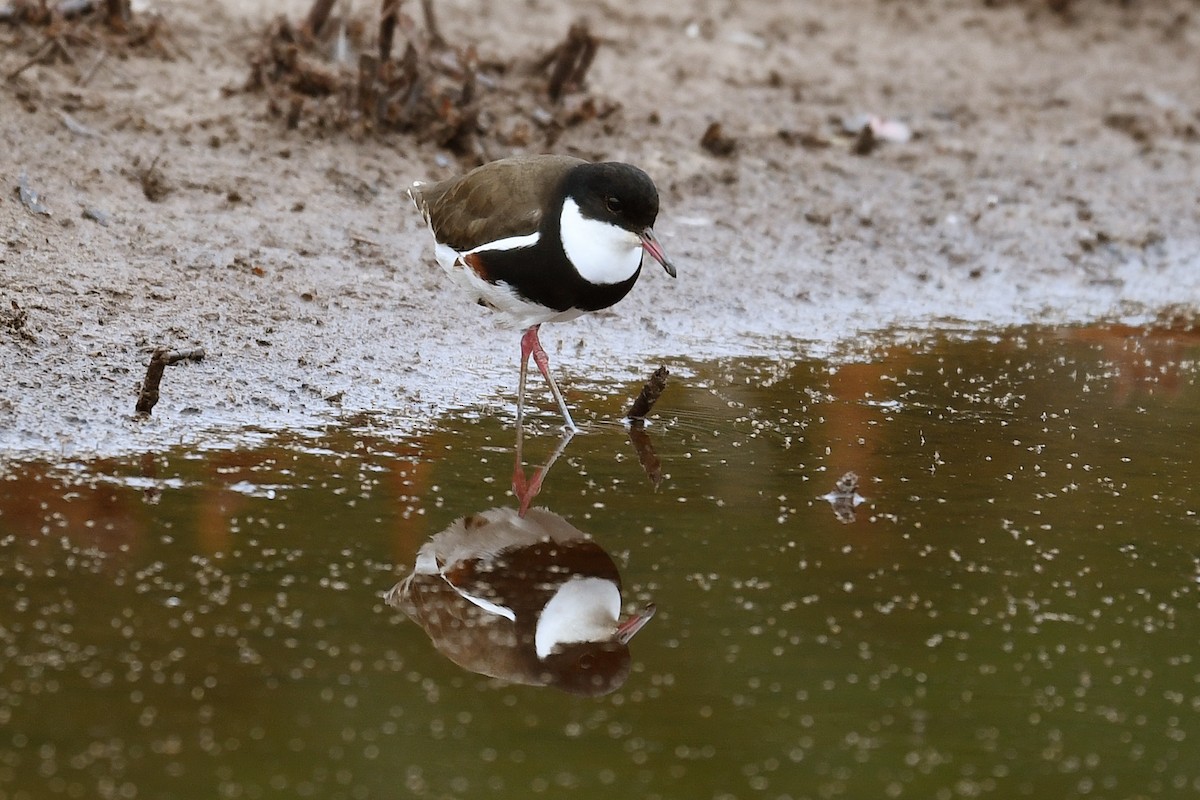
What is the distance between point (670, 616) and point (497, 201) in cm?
210

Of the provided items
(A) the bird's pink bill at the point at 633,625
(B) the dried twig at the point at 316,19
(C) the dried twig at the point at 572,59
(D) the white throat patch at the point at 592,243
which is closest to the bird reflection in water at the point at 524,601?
(A) the bird's pink bill at the point at 633,625

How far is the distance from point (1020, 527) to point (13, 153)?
4784 millimetres

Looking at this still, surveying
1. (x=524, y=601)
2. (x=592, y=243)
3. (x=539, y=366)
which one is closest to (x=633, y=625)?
(x=524, y=601)

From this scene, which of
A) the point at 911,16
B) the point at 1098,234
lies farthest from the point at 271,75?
the point at 911,16

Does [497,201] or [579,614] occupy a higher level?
[497,201]

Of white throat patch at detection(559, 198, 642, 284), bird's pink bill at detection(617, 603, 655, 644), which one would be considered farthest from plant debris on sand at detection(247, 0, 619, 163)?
bird's pink bill at detection(617, 603, 655, 644)

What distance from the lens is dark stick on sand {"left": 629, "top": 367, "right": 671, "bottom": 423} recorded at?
5.94 metres

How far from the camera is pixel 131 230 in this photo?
7.24 meters

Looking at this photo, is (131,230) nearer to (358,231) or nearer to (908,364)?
(358,231)

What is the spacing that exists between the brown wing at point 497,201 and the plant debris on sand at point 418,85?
2.17 metres

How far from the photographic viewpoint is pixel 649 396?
6.00 meters

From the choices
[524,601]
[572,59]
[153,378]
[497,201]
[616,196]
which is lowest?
[572,59]

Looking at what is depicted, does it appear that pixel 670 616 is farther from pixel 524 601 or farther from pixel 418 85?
pixel 418 85

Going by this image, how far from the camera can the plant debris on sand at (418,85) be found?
8.43 meters
